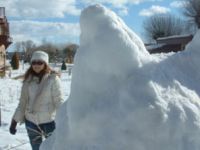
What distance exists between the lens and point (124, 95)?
10.1 feet

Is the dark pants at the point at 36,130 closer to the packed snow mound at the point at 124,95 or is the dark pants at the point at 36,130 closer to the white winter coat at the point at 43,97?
→ the white winter coat at the point at 43,97

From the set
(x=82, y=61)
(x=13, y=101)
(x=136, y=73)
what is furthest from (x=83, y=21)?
(x=13, y=101)

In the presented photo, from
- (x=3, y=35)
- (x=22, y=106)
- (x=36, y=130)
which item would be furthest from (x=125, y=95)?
(x=3, y=35)

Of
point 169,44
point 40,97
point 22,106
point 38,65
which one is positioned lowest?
point 169,44

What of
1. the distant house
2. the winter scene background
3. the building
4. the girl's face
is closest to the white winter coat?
the girl's face

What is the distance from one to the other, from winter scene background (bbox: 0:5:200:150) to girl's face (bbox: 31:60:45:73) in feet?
8.07

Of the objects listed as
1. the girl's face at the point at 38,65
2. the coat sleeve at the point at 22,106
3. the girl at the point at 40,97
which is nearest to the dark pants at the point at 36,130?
the girl at the point at 40,97

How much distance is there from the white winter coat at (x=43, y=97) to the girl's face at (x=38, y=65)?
0.33 ft

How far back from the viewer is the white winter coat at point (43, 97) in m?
5.91

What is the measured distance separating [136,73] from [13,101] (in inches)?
499

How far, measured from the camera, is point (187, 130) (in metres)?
2.97

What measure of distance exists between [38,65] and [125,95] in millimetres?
3015

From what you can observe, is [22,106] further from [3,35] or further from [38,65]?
[3,35]

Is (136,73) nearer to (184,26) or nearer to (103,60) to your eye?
(103,60)
